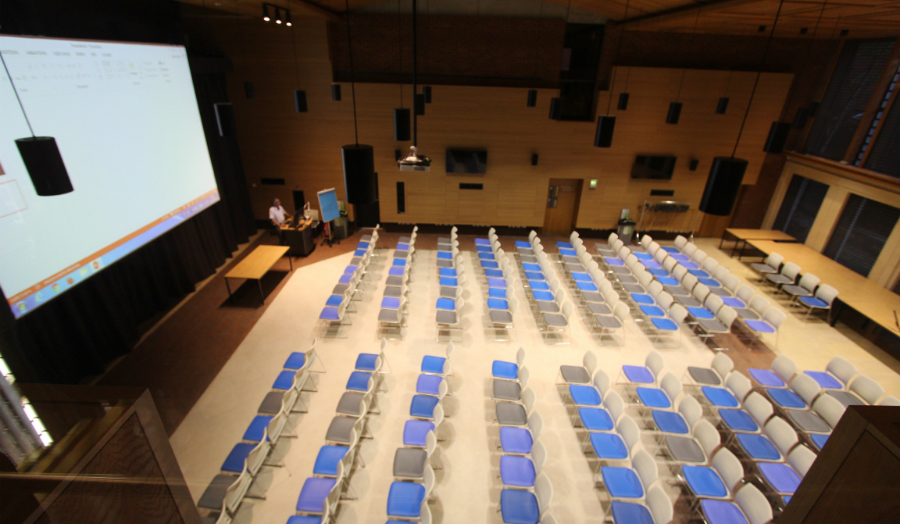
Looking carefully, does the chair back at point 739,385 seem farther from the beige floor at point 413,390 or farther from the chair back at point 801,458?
the beige floor at point 413,390

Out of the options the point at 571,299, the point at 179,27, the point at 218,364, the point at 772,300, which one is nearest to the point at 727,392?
the point at 571,299

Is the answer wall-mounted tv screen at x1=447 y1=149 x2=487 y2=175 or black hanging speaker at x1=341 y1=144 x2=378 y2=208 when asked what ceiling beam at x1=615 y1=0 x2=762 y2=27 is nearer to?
wall-mounted tv screen at x1=447 y1=149 x2=487 y2=175

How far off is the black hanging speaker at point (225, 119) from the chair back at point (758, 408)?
994 cm

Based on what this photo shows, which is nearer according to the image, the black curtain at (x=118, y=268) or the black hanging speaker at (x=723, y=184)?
the black hanging speaker at (x=723, y=184)

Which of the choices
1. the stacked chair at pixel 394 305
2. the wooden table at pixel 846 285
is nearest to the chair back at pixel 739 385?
the wooden table at pixel 846 285

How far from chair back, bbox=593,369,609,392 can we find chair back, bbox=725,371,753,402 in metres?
1.88

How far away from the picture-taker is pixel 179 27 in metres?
7.76

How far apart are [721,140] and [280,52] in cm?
1264

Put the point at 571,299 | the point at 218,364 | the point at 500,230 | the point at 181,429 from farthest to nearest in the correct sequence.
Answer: the point at 500,230 < the point at 571,299 < the point at 218,364 < the point at 181,429

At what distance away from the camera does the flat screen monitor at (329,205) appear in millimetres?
10953

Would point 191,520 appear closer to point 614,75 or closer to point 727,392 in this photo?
point 727,392

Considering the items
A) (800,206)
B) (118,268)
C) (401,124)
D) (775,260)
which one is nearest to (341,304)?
(401,124)

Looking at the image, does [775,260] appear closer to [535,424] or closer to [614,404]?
[614,404]

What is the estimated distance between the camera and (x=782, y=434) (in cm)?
492
